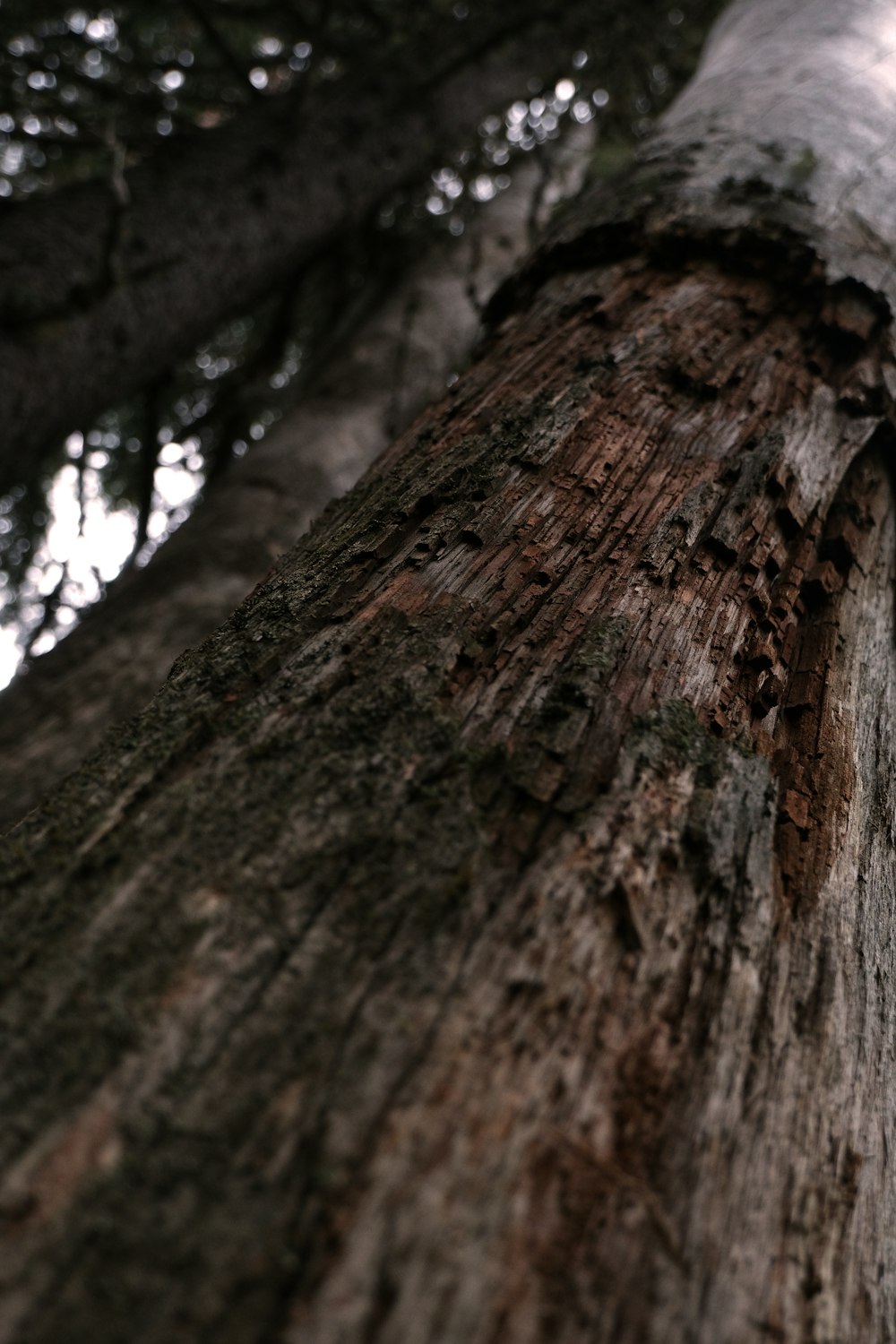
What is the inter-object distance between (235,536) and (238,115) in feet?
7.47

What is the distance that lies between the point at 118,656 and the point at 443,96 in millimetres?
3795

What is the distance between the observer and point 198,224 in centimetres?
348

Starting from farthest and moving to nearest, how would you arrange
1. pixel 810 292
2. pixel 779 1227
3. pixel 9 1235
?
pixel 810 292, pixel 779 1227, pixel 9 1235

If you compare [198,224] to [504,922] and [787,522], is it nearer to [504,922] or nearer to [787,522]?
[787,522]

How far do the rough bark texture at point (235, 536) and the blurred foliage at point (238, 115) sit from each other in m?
0.37

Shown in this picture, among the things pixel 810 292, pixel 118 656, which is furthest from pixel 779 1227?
pixel 118 656

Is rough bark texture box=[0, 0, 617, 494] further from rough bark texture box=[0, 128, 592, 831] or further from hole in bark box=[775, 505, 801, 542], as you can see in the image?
hole in bark box=[775, 505, 801, 542]

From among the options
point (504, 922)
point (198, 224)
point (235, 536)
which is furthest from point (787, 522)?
point (198, 224)

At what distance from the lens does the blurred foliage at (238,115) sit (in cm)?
376

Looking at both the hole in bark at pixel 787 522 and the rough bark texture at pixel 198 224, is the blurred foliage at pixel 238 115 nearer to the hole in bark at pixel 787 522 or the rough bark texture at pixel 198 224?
the rough bark texture at pixel 198 224

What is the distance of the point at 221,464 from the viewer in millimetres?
4371

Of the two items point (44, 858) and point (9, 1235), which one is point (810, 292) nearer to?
point (44, 858)

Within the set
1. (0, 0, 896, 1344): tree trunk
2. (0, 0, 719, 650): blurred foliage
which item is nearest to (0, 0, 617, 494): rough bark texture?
(0, 0, 719, 650): blurred foliage

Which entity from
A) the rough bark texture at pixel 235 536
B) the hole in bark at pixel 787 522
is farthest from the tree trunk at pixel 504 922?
the rough bark texture at pixel 235 536
